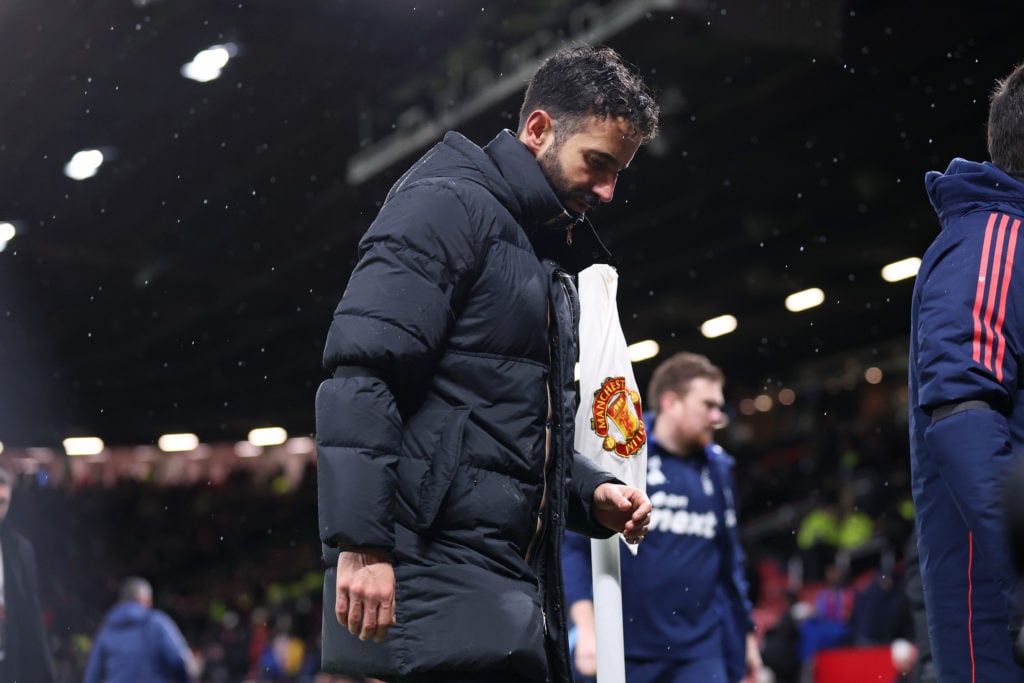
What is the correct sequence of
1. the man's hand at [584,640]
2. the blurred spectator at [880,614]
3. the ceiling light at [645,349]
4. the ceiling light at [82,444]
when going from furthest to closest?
the ceiling light at [82,444], the ceiling light at [645,349], the blurred spectator at [880,614], the man's hand at [584,640]

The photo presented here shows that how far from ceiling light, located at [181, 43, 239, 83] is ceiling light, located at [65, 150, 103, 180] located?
156 centimetres

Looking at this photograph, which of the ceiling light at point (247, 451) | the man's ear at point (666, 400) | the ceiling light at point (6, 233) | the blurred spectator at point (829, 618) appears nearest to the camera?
the man's ear at point (666, 400)

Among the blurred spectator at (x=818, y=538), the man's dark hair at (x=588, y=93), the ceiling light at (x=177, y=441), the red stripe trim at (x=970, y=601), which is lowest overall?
the red stripe trim at (x=970, y=601)

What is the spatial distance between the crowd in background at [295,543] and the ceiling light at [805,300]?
1901 mm

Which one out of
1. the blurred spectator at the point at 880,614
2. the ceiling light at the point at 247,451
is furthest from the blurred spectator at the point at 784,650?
the ceiling light at the point at 247,451

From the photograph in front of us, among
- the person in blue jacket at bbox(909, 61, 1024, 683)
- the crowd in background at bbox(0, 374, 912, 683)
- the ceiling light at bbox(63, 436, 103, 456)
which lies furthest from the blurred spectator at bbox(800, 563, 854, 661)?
the ceiling light at bbox(63, 436, 103, 456)

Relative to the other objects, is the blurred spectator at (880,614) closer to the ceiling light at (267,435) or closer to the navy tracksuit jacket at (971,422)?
the navy tracksuit jacket at (971,422)

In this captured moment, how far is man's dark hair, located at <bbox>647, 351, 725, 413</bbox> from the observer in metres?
4.43

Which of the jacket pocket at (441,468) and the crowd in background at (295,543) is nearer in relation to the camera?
the jacket pocket at (441,468)

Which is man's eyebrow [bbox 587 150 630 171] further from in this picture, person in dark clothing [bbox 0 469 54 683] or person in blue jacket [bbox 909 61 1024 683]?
person in dark clothing [bbox 0 469 54 683]

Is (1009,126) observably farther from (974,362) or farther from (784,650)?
(784,650)

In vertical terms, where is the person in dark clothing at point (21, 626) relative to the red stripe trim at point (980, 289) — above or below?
below

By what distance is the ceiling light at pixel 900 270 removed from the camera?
14406 millimetres

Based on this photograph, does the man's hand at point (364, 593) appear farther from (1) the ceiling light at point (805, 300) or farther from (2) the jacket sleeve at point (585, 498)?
(1) the ceiling light at point (805, 300)
